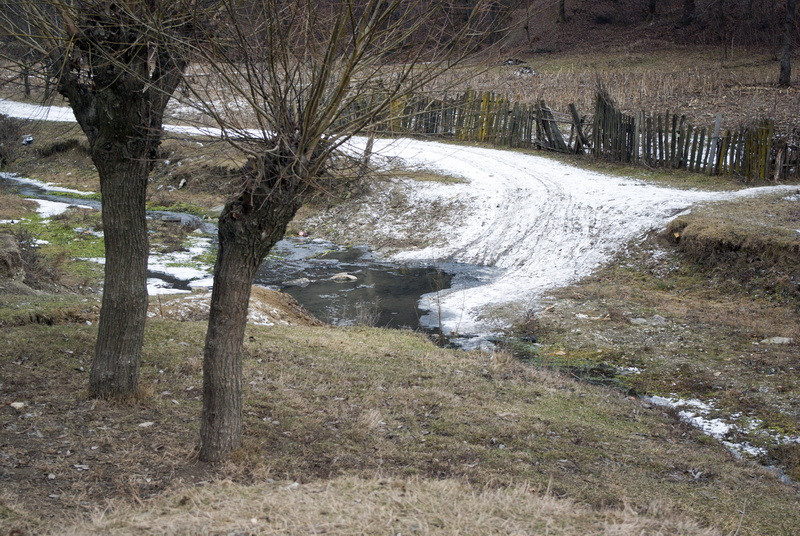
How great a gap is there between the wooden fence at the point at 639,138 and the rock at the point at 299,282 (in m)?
4.06

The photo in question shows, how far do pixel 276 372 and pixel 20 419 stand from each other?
291cm

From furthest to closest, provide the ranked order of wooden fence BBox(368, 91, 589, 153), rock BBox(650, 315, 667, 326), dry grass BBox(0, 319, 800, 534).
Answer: wooden fence BBox(368, 91, 589, 153)
rock BBox(650, 315, 667, 326)
dry grass BBox(0, 319, 800, 534)

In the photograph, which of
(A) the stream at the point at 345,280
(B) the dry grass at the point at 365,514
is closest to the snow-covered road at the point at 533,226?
(A) the stream at the point at 345,280

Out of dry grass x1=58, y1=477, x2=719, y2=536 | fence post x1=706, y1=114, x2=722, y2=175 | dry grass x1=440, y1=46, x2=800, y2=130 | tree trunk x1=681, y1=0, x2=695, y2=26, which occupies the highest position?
tree trunk x1=681, y1=0, x2=695, y2=26

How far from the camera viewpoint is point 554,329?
40.0 ft

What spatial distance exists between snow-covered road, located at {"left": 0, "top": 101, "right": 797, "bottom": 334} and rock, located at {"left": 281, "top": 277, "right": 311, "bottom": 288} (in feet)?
9.32

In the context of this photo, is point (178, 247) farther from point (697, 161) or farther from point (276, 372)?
point (697, 161)

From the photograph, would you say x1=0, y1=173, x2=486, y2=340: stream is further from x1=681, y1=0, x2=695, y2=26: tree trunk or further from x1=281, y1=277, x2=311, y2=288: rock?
x1=681, y1=0, x2=695, y2=26: tree trunk

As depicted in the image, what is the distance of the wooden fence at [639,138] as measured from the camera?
17453 millimetres

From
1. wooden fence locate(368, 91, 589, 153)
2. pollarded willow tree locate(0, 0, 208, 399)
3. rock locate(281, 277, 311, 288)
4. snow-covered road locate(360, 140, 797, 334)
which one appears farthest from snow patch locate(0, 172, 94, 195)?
pollarded willow tree locate(0, 0, 208, 399)

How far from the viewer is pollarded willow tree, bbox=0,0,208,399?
18.0 feet

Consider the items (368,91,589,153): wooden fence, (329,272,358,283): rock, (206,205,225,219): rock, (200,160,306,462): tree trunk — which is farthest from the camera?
(368,91,589,153): wooden fence

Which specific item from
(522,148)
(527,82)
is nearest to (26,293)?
(522,148)

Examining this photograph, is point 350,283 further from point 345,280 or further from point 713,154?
point 713,154
